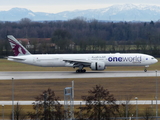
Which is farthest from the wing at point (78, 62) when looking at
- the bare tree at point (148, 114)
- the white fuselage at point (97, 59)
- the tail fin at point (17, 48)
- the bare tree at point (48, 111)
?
the bare tree at point (48, 111)

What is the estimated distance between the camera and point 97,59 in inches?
2579

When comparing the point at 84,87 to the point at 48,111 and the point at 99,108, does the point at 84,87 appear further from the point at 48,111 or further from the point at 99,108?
the point at 48,111

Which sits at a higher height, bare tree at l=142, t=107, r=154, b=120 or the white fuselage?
the white fuselage

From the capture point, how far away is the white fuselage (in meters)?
64.7

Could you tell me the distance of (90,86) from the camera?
50.1 meters

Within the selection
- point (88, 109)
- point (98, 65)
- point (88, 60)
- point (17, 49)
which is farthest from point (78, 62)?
point (88, 109)

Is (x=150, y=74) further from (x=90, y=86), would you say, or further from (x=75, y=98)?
(x=75, y=98)

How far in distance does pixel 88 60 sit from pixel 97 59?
145cm

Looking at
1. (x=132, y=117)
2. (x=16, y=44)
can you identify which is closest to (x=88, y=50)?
(x=16, y=44)

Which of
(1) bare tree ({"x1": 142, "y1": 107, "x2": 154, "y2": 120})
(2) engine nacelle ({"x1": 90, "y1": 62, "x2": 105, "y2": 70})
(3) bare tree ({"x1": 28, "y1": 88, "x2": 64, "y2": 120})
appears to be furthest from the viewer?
(2) engine nacelle ({"x1": 90, "y1": 62, "x2": 105, "y2": 70})

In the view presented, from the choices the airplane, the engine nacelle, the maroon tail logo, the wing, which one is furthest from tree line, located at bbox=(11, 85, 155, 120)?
the maroon tail logo

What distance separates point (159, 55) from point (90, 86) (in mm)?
55762

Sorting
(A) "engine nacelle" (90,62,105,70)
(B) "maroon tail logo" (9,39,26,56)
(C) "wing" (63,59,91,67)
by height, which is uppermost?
(B) "maroon tail logo" (9,39,26,56)

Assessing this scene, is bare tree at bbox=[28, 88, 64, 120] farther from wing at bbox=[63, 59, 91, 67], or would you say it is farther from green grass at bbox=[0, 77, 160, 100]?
wing at bbox=[63, 59, 91, 67]
